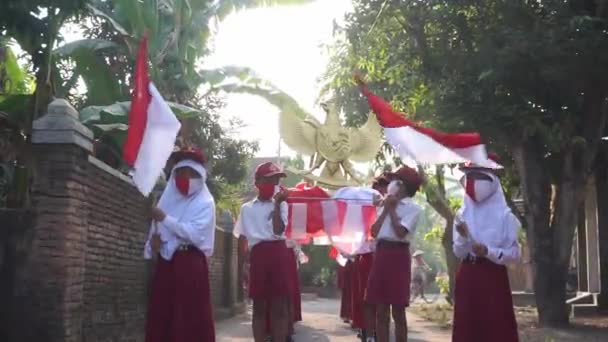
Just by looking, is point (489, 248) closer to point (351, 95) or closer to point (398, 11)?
point (398, 11)

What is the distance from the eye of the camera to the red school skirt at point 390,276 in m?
7.79

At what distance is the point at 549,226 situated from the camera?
12.8 m

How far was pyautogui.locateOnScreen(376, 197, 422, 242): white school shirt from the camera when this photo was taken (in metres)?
7.77

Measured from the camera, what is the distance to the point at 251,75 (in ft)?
48.5

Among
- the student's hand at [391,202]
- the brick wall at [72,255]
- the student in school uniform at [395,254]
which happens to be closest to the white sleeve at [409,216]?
the student in school uniform at [395,254]

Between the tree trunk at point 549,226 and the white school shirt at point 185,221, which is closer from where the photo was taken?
the white school shirt at point 185,221

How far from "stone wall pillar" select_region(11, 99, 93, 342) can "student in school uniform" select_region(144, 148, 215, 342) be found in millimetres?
1247

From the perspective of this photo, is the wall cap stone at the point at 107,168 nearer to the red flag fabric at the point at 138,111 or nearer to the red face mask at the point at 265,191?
the red face mask at the point at 265,191

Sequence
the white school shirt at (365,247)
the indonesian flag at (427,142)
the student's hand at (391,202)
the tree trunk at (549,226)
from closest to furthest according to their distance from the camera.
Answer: the indonesian flag at (427,142), the student's hand at (391,202), the white school shirt at (365,247), the tree trunk at (549,226)

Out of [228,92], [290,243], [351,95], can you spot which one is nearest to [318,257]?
[351,95]

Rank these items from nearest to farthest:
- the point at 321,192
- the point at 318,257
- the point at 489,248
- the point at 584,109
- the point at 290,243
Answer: the point at 489,248 < the point at 290,243 < the point at 321,192 < the point at 584,109 < the point at 318,257

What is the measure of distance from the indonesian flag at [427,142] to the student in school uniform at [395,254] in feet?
1.73

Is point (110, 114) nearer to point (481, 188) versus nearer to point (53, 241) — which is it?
point (53, 241)

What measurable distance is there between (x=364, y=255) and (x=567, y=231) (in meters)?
4.26
